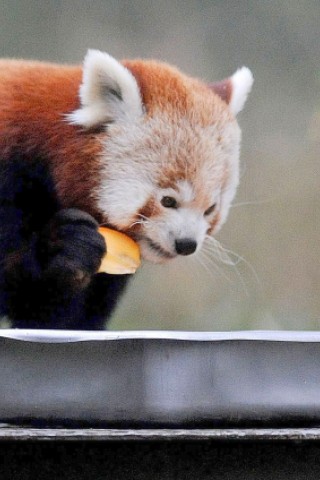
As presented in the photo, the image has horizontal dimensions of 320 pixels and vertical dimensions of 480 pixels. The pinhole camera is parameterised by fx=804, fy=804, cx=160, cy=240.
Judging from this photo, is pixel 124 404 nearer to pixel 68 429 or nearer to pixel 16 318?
pixel 68 429

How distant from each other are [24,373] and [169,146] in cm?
89

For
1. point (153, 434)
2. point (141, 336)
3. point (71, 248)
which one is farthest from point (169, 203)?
point (153, 434)

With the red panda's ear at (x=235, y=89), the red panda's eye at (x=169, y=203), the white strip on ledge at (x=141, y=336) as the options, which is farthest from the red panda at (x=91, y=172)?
the white strip on ledge at (x=141, y=336)

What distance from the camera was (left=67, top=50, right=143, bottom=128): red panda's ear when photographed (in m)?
2.19

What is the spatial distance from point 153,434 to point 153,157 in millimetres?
965

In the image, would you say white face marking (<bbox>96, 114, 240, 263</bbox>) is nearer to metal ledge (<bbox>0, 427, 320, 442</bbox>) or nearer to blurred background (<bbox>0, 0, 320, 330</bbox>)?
blurred background (<bbox>0, 0, 320, 330</bbox>)

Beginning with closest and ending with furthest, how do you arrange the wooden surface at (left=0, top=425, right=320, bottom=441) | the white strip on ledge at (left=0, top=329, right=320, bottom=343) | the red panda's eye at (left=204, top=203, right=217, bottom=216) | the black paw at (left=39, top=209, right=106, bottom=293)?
the wooden surface at (left=0, top=425, right=320, bottom=441)
the white strip on ledge at (left=0, top=329, right=320, bottom=343)
the black paw at (left=39, top=209, right=106, bottom=293)
the red panda's eye at (left=204, top=203, right=217, bottom=216)

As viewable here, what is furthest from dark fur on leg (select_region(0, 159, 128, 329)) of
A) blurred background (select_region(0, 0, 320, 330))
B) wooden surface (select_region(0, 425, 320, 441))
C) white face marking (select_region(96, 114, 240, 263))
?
wooden surface (select_region(0, 425, 320, 441))

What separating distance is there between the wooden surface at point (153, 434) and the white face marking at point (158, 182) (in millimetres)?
795

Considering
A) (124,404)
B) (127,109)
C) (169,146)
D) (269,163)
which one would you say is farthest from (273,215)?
(124,404)

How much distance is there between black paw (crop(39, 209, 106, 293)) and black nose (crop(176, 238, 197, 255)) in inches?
8.1

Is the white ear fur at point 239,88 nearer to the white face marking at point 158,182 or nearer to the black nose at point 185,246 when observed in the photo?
the white face marking at point 158,182

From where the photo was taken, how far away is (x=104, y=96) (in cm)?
221

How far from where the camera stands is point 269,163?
239cm
